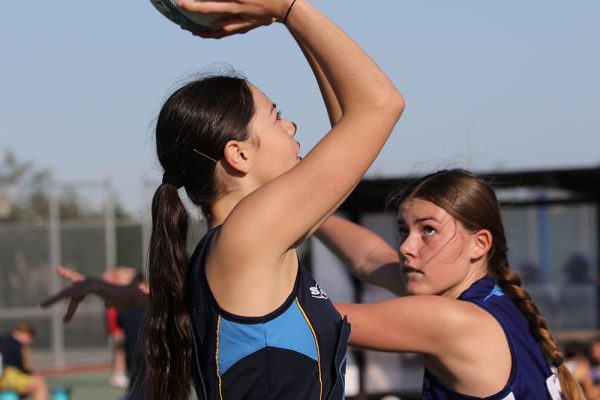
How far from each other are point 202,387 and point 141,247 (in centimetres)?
1727

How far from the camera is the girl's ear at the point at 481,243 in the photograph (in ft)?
9.65

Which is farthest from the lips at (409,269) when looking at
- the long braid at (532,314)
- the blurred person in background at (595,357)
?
the blurred person in background at (595,357)

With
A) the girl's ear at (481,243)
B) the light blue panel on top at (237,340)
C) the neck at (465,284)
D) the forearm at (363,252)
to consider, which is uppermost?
the light blue panel on top at (237,340)

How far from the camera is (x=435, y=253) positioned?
2877 mm

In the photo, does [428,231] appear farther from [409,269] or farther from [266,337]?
[266,337]

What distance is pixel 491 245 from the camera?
118 inches

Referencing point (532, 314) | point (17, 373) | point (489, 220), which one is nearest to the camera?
point (532, 314)

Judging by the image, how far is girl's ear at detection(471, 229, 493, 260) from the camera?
116 inches

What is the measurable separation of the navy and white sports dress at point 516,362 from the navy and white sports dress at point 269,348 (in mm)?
579

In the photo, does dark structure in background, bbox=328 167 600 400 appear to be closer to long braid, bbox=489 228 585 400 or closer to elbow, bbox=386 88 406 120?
long braid, bbox=489 228 585 400

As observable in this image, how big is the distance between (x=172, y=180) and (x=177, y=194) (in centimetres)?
4

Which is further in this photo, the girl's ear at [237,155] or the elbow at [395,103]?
the girl's ear at [237,155]

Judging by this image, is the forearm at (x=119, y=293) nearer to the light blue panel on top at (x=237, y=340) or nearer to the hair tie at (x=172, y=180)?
the hair tie at (x=172, y=180)

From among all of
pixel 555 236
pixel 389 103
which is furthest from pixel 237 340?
pixel 555 236
